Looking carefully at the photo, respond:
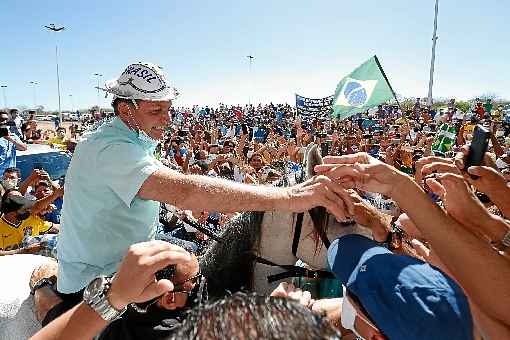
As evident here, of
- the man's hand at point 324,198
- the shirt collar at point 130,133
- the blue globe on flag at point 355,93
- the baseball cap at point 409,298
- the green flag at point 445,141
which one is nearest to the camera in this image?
the baseball cap at point 409,298

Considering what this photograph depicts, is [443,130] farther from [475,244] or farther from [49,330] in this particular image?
[49,330]

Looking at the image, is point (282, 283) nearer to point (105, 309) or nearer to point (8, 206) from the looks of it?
point (105, 309)

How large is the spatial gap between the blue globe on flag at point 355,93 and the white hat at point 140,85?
944 cm

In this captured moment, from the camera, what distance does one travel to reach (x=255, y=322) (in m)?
0.87

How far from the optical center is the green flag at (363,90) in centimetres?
1062

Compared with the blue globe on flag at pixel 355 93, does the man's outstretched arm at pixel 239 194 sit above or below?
below

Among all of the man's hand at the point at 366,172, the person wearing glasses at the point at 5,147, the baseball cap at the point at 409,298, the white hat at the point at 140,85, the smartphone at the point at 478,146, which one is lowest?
the person wearing glasses at the point at 5,147

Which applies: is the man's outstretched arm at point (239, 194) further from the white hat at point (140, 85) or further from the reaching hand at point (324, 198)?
the white hat at point (140, 85)

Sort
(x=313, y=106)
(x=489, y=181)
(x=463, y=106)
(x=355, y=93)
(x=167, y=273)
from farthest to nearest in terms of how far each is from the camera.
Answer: (x=463, y=106) → (x=313, y=106) → (x=355, y=93) → (x=489, y=181) → (x=167, y=273)

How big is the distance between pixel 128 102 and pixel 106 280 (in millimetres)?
1226

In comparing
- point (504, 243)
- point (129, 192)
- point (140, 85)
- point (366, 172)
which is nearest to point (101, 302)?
point (129, 192)

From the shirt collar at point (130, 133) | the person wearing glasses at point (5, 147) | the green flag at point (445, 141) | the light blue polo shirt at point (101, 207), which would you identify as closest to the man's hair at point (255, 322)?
the light blue polo shirt at point (101, 207)

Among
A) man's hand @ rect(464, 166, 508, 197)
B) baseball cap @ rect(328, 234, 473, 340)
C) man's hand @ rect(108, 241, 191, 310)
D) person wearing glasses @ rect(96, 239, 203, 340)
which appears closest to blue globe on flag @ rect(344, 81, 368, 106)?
man's hand @ rect(464, 166, 508, 197)

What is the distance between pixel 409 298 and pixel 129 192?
1.31 meters
